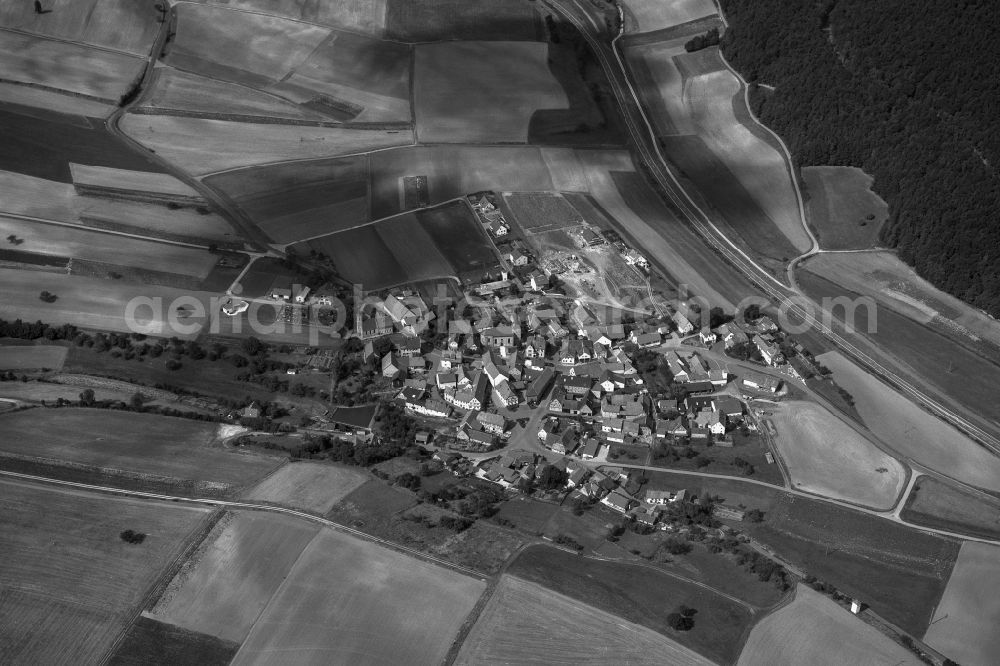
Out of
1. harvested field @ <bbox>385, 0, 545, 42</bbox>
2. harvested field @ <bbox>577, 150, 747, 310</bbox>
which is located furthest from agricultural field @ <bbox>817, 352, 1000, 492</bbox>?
harvested field @ <bbox>385, 0, 545, 42</bbox>

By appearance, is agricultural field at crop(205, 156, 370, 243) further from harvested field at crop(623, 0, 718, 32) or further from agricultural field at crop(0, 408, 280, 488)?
harvested field at crop(623, 0, 718, 32)

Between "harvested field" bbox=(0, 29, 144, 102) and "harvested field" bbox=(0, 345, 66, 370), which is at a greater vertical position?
"harvested field" bbox=(0, 29, 144, 102)

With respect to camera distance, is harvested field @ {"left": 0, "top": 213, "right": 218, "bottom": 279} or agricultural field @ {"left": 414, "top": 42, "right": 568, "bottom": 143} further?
agricultural field @ {"left": 414, "top": 42, "right": 568, "bottom": 143}

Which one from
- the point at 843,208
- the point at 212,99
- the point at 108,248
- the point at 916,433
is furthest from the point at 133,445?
the point at 843,208

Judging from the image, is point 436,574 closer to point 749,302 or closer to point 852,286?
point 749,302

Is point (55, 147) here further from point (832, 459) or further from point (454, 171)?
point (832, 459)

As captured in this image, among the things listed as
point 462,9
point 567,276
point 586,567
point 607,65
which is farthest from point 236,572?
point 462,9
